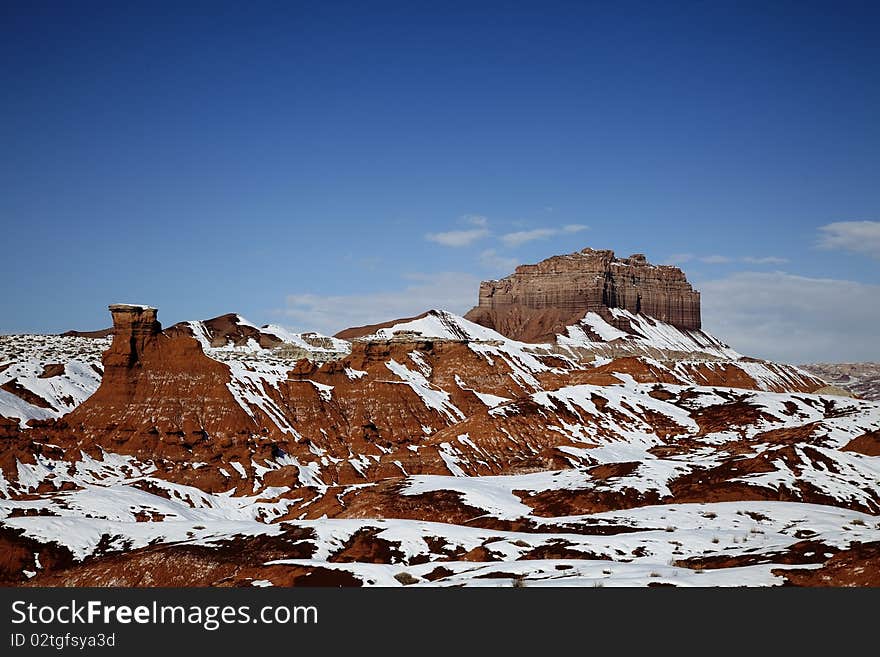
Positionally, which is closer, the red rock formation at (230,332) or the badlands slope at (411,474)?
the badlands slope at (411,474)

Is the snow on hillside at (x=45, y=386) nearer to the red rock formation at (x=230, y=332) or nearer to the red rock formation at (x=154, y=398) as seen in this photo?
the red rock formation at (x=154, y=398)

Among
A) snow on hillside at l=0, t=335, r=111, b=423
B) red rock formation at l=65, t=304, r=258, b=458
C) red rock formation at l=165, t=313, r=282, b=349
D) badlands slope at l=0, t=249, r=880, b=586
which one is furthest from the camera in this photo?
red rock formation at l=165, t=313, r=282, b=349

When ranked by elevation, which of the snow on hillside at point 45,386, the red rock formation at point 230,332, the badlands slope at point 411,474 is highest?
the red rock formation at point 230,332

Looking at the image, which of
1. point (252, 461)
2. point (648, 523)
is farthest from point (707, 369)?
point (648, 523)

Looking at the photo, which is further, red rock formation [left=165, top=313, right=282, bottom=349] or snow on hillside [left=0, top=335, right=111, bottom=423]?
red rock formation [left=165, top=313, right=282, bottom=349]

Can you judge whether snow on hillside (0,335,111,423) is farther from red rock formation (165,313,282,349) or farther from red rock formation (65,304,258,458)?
red rock formation (165,313,282,349)

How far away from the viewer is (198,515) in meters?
65.1

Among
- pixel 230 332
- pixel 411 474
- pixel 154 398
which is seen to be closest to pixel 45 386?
pixel 154 398

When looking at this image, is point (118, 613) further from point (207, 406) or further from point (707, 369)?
point (707, 369)

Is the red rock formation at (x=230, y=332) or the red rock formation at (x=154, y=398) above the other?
the red rock formation at (x=230, y=332)

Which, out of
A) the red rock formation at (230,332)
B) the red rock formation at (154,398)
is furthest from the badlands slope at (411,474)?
the red rock formation at (230,332)

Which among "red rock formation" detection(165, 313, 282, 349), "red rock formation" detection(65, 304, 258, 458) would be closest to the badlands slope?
"red rock formation" detection(65, 304, 258, 458)

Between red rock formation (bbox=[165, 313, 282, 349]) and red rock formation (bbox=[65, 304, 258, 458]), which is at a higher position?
red rock formation (bbox=[165, 313, 282, 349])

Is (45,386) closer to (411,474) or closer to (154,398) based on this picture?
(154,398)
